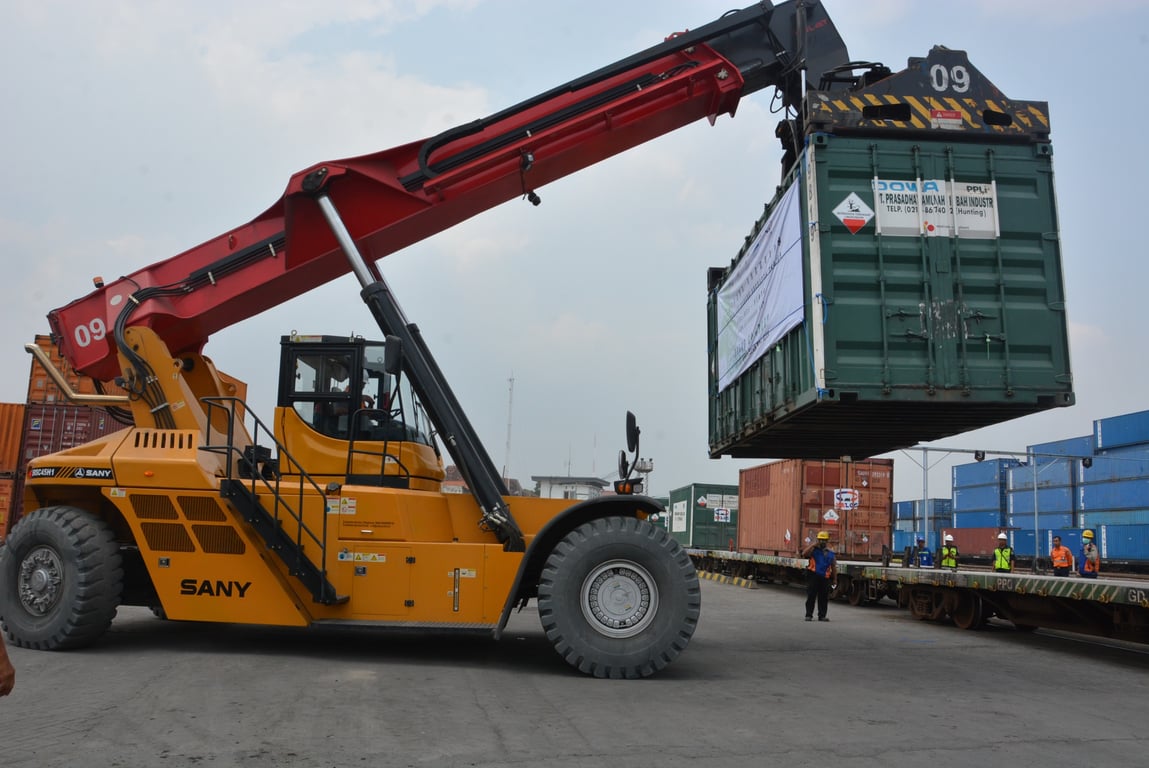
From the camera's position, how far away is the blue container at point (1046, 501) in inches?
1492

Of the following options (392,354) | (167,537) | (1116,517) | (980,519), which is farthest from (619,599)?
(980,519)

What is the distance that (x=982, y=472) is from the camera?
45594 mm

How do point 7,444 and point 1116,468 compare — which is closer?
point 7,444

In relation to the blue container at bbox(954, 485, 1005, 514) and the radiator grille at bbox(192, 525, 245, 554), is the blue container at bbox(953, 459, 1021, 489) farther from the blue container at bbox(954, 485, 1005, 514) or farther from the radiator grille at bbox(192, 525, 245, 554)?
the radiator grille at bbox(192, 525, 245, 554)

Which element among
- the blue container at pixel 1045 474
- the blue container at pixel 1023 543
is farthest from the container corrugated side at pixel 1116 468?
the blue container at pixel 1023 543

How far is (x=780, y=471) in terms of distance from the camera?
22.6 m

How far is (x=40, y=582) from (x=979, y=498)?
4570 cm

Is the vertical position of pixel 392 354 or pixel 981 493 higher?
pixel 981 493

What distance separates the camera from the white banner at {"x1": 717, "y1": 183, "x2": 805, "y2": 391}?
27.1 ft

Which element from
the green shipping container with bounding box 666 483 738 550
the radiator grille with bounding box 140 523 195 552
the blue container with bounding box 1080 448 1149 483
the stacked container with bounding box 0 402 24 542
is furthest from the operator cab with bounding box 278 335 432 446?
the blue container with bounding box 1080 448 1149 483

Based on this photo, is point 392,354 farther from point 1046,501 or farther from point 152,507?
point 1046,501

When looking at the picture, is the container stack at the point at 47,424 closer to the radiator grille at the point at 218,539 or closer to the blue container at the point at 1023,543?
the radiator grille at the point at 218,539

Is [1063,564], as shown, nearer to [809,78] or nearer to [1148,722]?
[1148,722]

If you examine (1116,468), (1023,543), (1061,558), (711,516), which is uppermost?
(1116,468)
